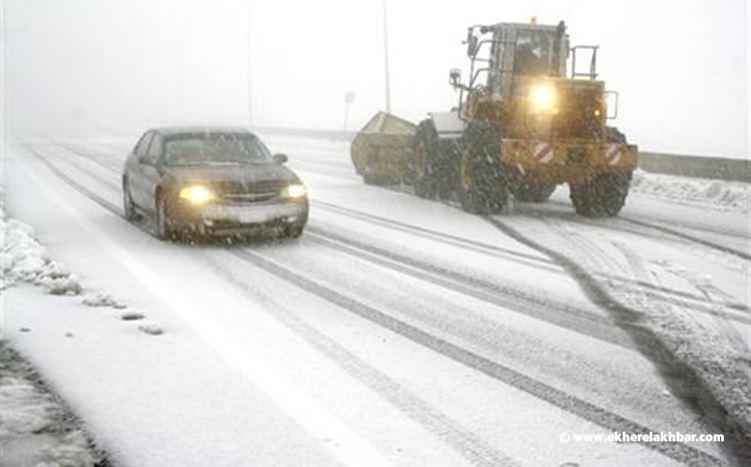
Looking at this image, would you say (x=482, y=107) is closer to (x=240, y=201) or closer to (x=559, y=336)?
(x=240, y=201)

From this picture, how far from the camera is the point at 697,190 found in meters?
16.2

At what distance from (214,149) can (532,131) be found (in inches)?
192

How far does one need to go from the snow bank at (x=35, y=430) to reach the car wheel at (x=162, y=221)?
5.04 m

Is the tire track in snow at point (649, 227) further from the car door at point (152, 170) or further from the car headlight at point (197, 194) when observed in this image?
the car door at point (152, 170)

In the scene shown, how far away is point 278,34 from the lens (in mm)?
124438

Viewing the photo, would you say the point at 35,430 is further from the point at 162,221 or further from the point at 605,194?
the point at 605,194

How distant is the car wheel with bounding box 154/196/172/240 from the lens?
398 inches

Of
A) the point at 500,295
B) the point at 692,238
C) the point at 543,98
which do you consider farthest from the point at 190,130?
the point at 692,238

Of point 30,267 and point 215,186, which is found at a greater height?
point 215,186

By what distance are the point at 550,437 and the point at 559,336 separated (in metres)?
1.92

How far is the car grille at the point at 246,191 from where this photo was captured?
32.2 feet

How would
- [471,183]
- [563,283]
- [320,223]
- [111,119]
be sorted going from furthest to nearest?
[111,119] < [471,183] < [320,223] < [563,283]

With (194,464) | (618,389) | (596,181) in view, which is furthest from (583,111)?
(194,464)

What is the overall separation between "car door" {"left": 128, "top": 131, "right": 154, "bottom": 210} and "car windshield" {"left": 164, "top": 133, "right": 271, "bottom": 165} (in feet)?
1.79
